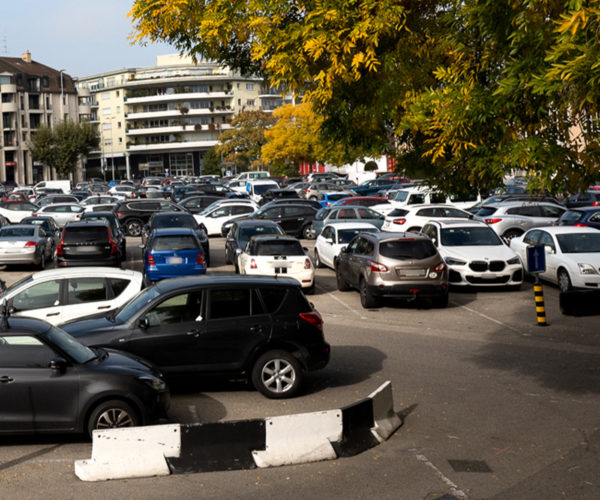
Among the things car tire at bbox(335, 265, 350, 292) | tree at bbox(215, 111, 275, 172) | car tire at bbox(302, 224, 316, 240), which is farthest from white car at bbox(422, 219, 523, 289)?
tree at bbox(215, 111, 275, 172)

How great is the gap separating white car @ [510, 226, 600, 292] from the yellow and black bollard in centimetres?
291

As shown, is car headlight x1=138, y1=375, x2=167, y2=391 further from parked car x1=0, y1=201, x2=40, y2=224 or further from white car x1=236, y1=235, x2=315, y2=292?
parked car x1=0, y1=201, x2=40, y2=224

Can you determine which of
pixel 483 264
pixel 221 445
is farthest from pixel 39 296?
pixel 483 264

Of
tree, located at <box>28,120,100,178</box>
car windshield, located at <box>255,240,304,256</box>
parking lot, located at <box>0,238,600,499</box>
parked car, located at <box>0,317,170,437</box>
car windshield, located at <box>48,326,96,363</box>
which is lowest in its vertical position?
parking lot, located at <box>0,238,600,499</box>

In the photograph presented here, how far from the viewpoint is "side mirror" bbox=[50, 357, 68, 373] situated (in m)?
9.43

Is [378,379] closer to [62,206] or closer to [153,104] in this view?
[62,206]

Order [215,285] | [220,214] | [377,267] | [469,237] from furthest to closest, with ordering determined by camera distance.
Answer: [220,214]
[469,237]
[377,267]
[215,285]

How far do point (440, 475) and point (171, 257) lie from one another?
14.2 meters

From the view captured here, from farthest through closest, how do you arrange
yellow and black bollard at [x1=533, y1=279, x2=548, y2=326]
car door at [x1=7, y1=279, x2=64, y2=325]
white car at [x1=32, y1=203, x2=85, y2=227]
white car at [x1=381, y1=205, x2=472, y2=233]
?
white car at [x1=32, y1=203, x2=85, y2=227]
white car at [x1=381, y1=205, x2=472, y2=233]
yellow and black bollard at [x1=533, y1=279, x2=548, y2=326]
car door at [x1=7, y1=279, x2=64, y2=325]

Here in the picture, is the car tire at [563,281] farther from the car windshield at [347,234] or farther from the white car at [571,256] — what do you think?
the car windshield at [347,234]

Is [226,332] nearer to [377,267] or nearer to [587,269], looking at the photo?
[377,267]

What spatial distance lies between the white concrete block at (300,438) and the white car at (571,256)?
40.8 ft

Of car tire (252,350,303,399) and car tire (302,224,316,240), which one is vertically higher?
car tire (302,224,316,240)

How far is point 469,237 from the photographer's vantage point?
23.3 meters
